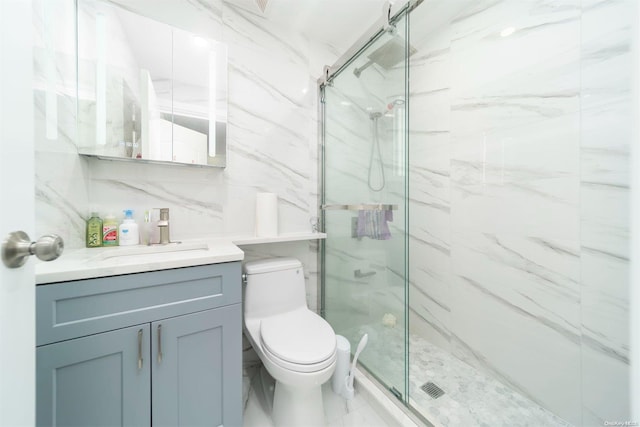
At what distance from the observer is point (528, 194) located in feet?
4.23

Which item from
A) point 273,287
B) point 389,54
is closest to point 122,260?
point 273,287

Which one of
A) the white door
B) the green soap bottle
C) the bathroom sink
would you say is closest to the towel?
the bathroom sink

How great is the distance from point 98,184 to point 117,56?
637mm

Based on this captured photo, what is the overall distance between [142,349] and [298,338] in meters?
0.61

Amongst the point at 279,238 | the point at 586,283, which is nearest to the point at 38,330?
the point at 279,238

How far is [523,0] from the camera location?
4.21 feet

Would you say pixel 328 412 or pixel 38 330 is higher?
pixel 38 330

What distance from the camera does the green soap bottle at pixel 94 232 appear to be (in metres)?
1.12

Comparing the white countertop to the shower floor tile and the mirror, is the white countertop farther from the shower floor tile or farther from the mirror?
the shower floor tile

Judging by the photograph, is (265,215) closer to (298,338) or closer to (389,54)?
(298,338)

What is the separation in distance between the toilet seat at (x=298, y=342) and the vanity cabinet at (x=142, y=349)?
17 cm

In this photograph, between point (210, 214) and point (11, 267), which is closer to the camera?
point (11, 267)

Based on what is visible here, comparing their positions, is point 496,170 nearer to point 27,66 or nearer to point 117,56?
point 27,66

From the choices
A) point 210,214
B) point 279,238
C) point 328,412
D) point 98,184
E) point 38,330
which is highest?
point 98,184
